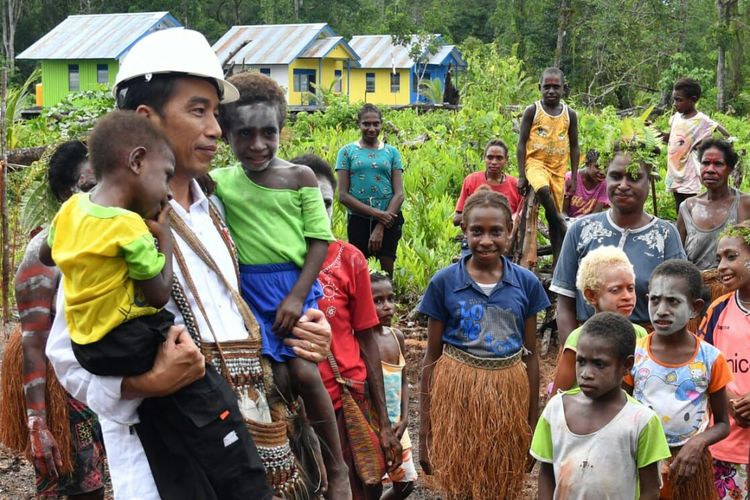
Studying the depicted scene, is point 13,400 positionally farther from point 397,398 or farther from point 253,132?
point 253,132

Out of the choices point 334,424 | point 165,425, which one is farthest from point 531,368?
point 165,425

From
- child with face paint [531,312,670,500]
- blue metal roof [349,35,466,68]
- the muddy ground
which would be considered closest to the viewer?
child with face paint [531,312,670,500]

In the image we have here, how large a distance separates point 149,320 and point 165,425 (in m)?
0.26

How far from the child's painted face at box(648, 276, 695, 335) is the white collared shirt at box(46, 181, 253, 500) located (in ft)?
7.22

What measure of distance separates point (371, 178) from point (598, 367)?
5318mm

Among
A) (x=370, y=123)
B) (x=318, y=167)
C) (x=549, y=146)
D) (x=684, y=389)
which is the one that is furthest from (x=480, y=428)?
(x=370, y=123)

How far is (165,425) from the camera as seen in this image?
92.0 inches

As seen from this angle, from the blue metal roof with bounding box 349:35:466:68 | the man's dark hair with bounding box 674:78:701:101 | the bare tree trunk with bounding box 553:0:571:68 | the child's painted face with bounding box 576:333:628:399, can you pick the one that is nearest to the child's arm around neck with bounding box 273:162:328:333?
the child's painted face with bounding box 576:333:628:399

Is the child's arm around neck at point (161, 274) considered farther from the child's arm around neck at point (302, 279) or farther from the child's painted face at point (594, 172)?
the child's painted face at point (594, 172)

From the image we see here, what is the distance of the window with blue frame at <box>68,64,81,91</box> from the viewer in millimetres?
48125

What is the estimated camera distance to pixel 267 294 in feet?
9.46

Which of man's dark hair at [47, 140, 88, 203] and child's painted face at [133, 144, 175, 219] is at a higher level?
child's painted face at [133, 144, 175, 219]

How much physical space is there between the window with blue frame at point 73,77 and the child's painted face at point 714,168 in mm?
45834

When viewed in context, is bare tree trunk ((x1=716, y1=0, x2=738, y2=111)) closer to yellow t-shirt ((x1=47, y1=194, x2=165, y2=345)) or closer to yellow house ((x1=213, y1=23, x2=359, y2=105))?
yellow house ((x1=213, y1=23, x2=359, y2=105))
